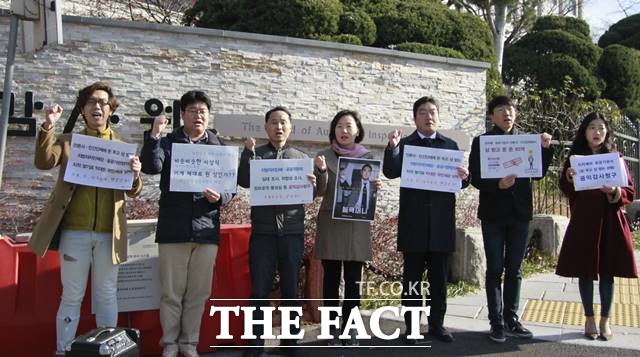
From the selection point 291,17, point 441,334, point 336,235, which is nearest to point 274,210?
point 336,235

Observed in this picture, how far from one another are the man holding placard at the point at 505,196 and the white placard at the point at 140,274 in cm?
268

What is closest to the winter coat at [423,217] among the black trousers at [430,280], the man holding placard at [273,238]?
the black trousers at [430,280]

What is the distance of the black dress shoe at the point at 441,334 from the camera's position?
5.05 m

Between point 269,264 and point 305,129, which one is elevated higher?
point 305,129

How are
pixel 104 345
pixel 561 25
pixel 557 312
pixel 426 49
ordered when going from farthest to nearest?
pixel 561 25, pixel 426 49, pixel 557 312, pixel 104 345

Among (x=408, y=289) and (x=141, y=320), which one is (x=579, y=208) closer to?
(x=408, y=289)

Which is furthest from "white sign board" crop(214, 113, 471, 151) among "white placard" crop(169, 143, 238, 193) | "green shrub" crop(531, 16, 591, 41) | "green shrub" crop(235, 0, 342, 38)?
"green shrub" crop(531, 16, 591, 41)

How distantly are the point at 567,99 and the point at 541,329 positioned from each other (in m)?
10.4

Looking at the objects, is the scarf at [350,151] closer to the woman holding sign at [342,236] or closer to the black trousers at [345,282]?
the woman holding sign at [342,236]

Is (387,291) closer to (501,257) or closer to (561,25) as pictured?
(501,257)

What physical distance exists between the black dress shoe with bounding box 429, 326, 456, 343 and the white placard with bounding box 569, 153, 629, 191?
1598mm

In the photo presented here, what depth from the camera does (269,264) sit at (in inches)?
180

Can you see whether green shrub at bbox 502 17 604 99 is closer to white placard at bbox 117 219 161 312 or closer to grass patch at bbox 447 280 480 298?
grass patch at bbox 447 280 480 298

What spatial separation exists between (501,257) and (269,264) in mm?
1960
